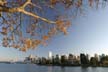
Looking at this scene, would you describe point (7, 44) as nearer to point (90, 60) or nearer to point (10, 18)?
point (10, 18)

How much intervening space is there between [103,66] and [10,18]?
167m

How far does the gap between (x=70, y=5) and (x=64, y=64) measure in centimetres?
18133

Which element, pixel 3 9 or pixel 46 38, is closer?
pixel 3 9

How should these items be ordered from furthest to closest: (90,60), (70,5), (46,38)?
(90,60)
(46,38)
(70,5)

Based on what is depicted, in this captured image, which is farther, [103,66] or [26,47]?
[103,66]

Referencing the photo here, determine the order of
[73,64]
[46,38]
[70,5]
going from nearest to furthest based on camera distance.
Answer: [70,5] → [46,38] → [73,64]

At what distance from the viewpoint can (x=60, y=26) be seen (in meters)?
7.23

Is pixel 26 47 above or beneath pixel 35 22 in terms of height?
beneath

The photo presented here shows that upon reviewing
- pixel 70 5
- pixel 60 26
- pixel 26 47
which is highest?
pixel 70 5

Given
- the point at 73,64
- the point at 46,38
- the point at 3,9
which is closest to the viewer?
the point at 3,9

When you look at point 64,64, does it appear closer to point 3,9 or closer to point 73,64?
point 73,64

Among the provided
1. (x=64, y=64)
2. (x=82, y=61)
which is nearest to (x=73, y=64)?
(x=64, y=64)

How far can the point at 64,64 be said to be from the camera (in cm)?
18712

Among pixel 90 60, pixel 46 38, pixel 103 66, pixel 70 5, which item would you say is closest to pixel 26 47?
pixel 46 38
